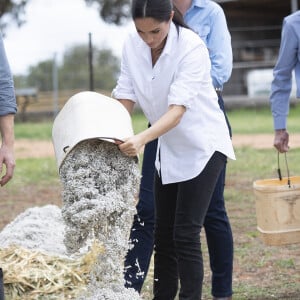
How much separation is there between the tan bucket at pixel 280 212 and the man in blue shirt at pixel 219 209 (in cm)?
28

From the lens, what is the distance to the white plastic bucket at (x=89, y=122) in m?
4.33

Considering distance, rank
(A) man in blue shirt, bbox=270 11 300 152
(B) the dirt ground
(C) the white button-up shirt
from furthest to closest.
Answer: (B) the dirt ground
(A) man in blue shirt, bbox=270 11 300 152
(C) the white button-up shirt

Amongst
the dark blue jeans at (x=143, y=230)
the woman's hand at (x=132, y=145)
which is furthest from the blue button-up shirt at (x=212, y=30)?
the woman's hand at (x=132, y=145)

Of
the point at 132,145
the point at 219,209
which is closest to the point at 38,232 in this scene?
the point at 219,209

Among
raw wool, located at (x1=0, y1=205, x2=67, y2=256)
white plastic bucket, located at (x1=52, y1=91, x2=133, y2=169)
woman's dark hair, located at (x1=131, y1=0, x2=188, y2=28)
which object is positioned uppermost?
woman's dark hair, located at (x1=131, y1=0, x2=188, y2=28)

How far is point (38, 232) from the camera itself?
668 centimetres

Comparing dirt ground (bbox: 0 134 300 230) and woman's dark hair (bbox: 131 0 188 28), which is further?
dirt ground (bbox: 0 134 300 230)

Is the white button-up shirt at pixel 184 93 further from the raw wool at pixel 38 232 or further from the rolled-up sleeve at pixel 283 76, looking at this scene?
the raw wool at pixel 38 232

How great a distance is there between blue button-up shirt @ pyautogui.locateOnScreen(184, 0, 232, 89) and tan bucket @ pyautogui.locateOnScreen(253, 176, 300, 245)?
712mm

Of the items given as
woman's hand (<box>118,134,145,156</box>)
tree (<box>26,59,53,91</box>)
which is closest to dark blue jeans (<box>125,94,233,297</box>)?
woman's hand (<box>118,134,145,156</box>)

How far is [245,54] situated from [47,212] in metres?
25.0

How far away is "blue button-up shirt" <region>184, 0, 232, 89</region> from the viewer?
5480 mm

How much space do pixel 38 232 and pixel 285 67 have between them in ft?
7.14

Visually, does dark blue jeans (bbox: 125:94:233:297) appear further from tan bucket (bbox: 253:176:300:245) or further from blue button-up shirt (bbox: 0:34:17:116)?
blue button-up shirt (bbox: 0:34:17:116)
